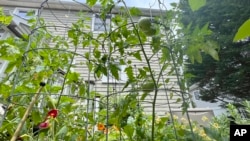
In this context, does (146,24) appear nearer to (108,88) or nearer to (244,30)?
(108,88)

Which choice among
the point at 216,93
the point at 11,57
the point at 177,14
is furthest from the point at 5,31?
the point at 216,93

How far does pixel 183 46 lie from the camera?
39.1 inches

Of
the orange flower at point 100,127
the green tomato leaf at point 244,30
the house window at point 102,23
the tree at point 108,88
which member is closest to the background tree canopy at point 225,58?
the house window at point 102,23

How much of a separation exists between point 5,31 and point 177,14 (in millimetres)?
6217

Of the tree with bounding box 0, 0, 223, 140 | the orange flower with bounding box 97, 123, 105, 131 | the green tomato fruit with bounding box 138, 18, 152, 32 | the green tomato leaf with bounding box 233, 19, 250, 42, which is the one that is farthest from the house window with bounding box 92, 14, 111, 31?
the green tomato leaf with bounding box 233, 19, 250, 42

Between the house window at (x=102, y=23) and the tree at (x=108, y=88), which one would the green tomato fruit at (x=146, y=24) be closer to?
the tree at (x=108, y=88)

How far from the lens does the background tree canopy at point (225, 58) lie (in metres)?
10.0

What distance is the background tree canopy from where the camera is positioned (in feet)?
32.9

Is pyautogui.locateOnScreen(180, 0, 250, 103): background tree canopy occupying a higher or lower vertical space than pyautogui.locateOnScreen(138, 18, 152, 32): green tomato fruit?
higher

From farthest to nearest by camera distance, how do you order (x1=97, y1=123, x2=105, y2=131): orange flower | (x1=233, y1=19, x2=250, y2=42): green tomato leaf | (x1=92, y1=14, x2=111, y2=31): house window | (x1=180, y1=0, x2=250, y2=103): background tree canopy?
1. (x1=180, y1=0, x2=250, y2=103): background tree canopy
2. (x1=92, y1=14, x2=111, y2=31): house window
3. (x1=97, y1=123, x2=105, y2=131): orange flower
4. (x1=233, y1=19, x2=250, y2=42): green tomato leaf

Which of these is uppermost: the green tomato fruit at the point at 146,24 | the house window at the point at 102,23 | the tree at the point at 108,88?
the house window at the point at 102,23

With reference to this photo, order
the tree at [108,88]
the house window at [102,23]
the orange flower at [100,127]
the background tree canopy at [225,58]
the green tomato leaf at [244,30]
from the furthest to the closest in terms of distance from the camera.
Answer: the background tree canopy at [225,58] → the house window at [102,23] → the orange flower at [100,127] → the tree at [108,88] → the green tomato leaf at [244,30]

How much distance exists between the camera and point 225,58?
10797 mm

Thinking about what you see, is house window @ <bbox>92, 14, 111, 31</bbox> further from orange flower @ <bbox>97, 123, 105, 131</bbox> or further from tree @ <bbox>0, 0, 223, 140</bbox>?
orange flower @ <bbox>97, 123, 105, 131</bbox>
